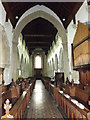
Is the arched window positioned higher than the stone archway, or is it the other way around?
the stone archway

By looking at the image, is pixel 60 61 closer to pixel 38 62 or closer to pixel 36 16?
pixel 36 16

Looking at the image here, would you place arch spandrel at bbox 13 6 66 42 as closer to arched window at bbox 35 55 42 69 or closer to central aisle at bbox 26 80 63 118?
central aisle at bbox 26 80 63 118

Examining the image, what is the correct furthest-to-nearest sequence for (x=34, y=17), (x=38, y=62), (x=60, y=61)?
(x=38, y=62), (x=60, y=61), (x=34, y=17)

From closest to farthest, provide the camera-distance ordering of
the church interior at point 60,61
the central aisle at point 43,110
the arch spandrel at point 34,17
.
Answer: the central aisle at point 43,110
the church interior at point 60,61
the arch spandrel at point 34,17

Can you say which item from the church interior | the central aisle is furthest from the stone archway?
the central aisle

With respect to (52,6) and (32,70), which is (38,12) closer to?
(52,6)

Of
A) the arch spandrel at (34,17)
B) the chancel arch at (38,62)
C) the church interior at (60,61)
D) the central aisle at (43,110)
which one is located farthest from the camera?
the chancel arch at (38,62)

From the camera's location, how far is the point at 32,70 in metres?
26.3

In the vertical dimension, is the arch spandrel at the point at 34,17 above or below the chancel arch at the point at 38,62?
above

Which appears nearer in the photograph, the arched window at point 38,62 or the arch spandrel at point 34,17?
the arch spandrel at point 34,17

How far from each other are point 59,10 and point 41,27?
17.7 ft

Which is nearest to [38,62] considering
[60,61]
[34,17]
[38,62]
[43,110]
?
[38,62]

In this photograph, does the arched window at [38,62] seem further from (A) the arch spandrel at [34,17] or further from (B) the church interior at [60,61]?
(A) the arch spandrel at [34,17]

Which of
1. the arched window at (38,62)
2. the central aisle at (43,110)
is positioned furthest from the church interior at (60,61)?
the arched window at (38,62)
